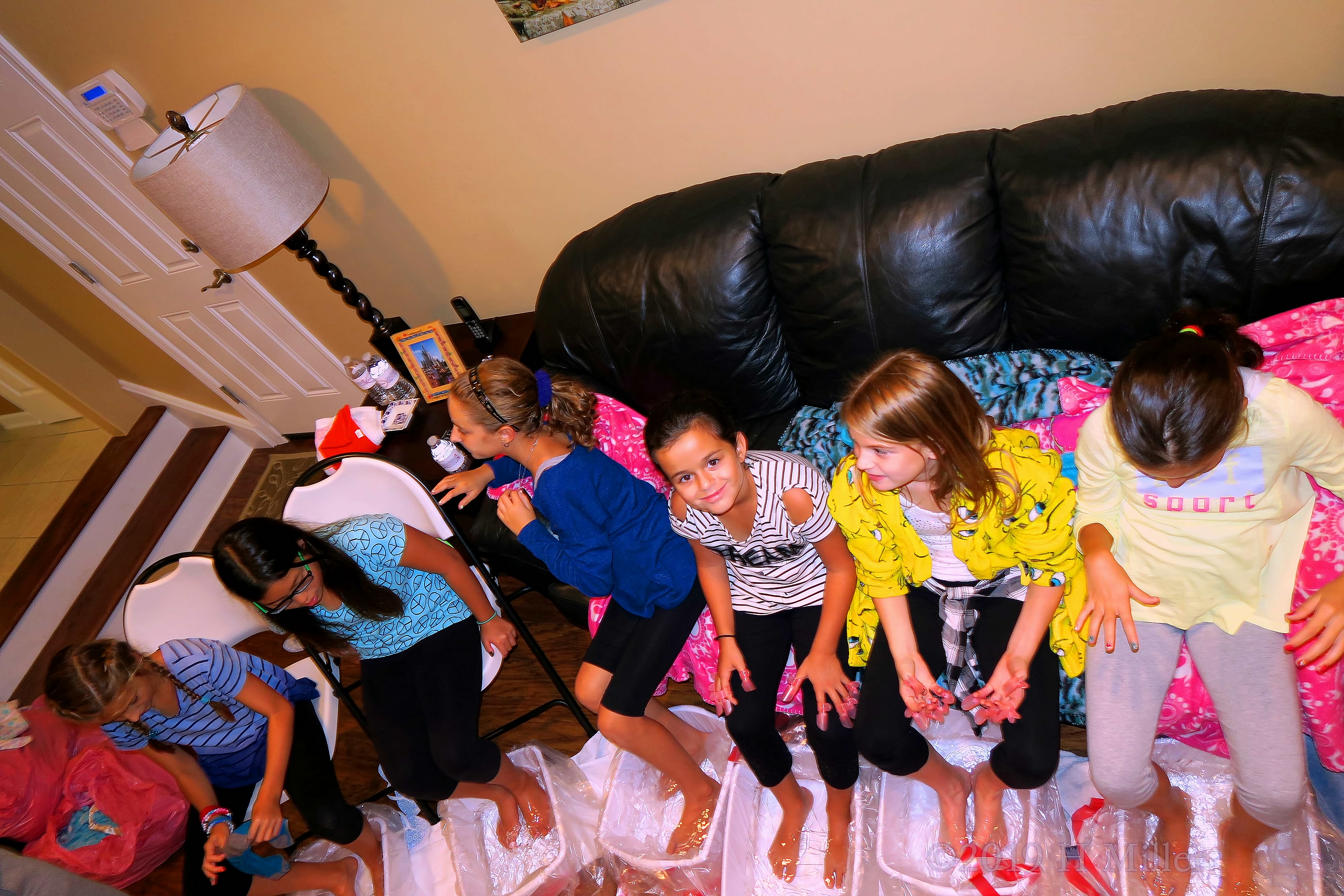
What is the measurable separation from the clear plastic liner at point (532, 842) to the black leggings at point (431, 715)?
14cm

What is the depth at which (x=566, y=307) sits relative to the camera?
7.75ft

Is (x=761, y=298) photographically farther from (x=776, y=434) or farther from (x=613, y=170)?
(x=613, y=170)

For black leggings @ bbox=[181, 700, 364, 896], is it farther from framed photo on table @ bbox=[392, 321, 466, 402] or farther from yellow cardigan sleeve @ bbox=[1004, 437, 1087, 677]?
yellow cardigan sleeve @ bbox=[1004, 437, 1087, 677]

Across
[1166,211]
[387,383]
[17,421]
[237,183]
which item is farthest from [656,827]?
[17,421]

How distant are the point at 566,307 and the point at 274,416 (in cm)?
259

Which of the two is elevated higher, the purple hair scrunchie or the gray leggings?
the purple hair scrunchie

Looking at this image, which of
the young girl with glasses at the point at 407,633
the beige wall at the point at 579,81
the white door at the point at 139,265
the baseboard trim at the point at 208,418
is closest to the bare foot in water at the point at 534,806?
the young girl with glasses at the point at 407,633

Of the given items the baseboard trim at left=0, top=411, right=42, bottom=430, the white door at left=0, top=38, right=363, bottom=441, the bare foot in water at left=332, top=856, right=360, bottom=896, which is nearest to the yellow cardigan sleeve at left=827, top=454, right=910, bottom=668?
the bare foot in water at left=332, top=856, right=360, bottom=896

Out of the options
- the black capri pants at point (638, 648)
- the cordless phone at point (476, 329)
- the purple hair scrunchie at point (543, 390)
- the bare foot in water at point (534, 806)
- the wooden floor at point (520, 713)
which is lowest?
the wooden floor at point (520, 713)

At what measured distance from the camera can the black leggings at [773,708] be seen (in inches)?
65.9

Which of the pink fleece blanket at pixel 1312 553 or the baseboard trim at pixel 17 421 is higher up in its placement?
the baseboard trim at pixel 17 421

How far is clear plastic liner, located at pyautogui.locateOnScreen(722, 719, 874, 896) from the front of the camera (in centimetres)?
175

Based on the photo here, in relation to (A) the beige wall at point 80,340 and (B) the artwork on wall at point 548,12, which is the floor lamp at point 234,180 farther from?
(A) the beige wall at point 80,340

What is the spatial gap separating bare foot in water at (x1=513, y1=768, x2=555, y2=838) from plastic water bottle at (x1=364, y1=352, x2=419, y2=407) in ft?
4.41
